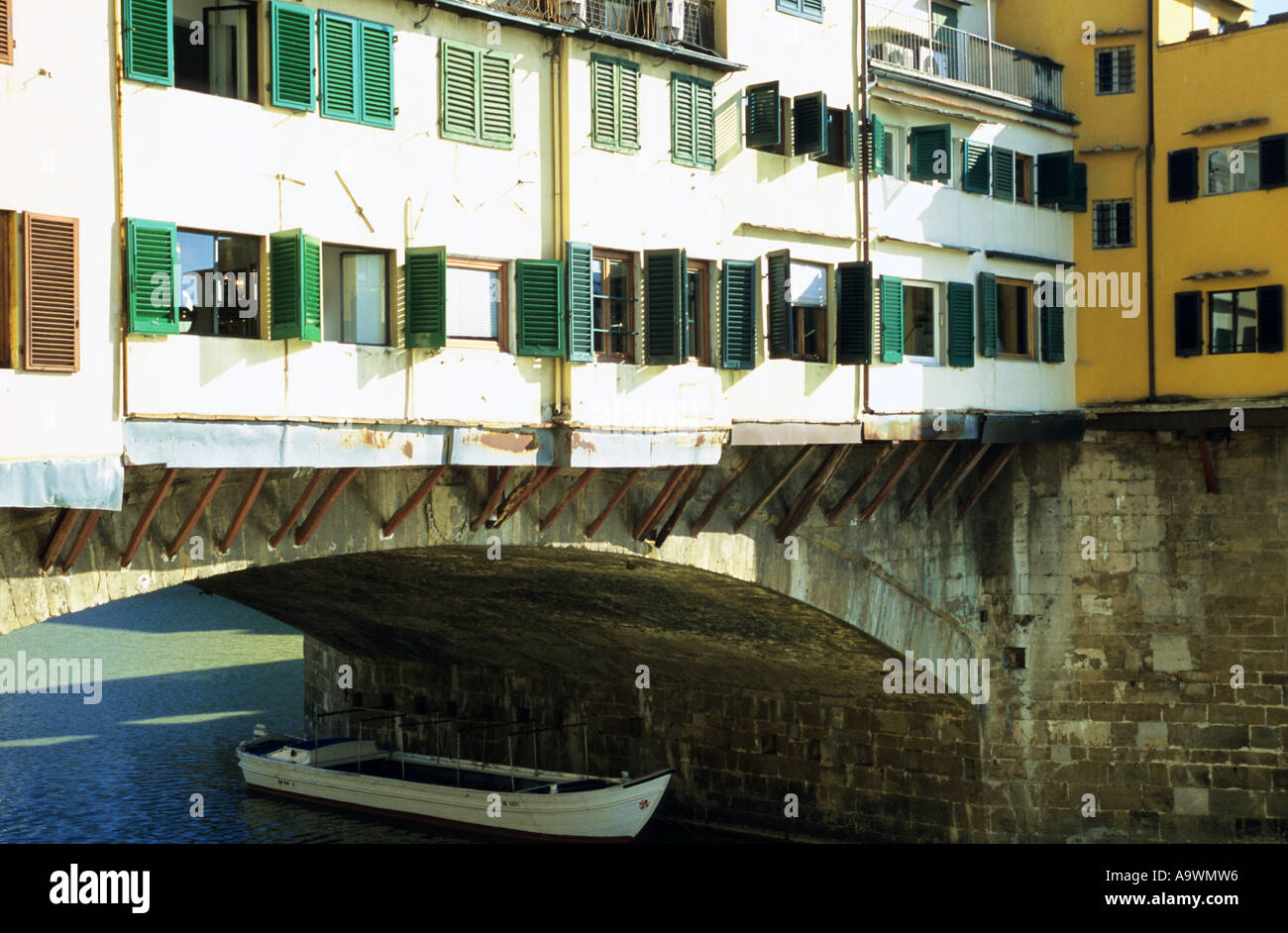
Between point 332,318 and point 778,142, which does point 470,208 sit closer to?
point 332,318

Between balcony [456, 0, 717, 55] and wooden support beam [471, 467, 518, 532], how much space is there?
197 inches

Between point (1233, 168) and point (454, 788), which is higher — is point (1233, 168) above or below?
above

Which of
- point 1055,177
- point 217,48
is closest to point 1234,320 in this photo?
point 1055,177

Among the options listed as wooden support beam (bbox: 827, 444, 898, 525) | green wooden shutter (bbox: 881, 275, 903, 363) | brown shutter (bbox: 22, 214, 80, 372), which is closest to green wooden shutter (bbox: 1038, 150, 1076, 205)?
green wooden shutter (bbox: 881, 275, 903, 363)

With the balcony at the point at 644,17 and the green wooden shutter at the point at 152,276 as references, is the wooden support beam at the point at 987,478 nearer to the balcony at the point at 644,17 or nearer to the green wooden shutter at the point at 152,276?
the balcony at the point at 644,17

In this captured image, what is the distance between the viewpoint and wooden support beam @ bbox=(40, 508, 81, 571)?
14086 mm

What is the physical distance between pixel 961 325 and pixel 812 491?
3954 mm

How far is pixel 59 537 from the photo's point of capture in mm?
14102

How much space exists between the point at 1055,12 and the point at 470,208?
13.8m

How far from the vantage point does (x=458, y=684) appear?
32.2m

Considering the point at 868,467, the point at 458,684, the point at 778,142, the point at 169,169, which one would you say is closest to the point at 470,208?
the point at 169,169

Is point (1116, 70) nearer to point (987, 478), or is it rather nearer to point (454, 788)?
point (987, 478)

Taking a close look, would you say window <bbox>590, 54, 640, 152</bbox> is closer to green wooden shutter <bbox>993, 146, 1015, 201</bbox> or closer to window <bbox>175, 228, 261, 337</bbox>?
window <bbox>175, 228, 261, 337</bbox>

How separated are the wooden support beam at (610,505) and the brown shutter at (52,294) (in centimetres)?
717
